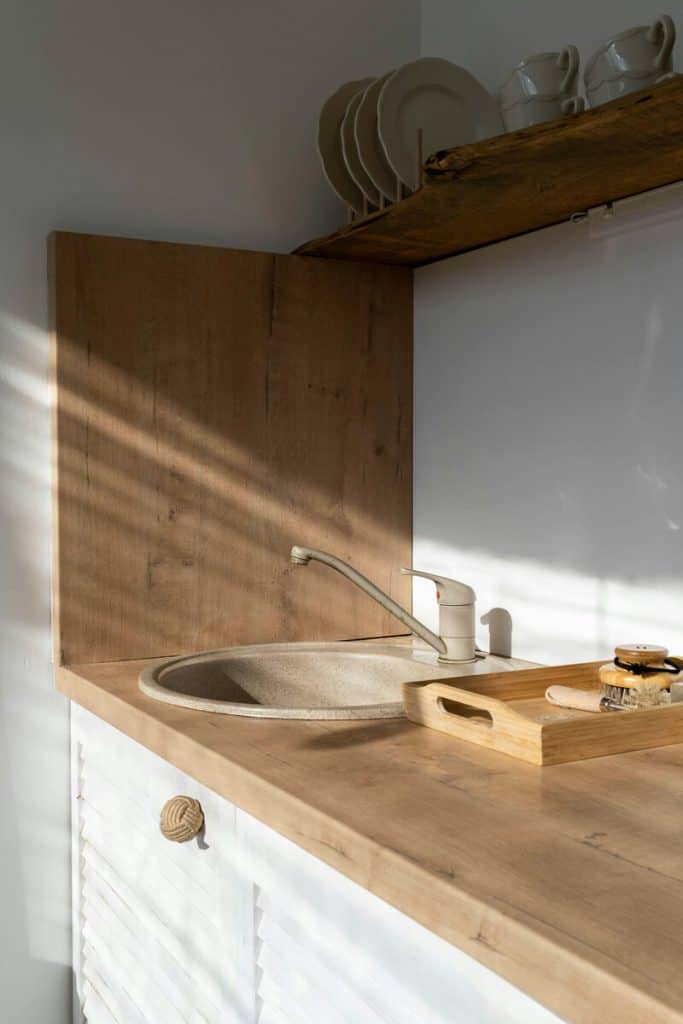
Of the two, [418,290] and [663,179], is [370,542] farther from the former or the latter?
[663,179]

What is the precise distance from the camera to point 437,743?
1204mm

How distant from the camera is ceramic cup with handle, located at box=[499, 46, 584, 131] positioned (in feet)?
4.67

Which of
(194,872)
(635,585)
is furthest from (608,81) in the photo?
(194,872)

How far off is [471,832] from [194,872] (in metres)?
0.50

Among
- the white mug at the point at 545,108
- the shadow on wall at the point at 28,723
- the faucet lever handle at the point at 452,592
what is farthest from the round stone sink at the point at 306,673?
the white mug at the point at 545,108

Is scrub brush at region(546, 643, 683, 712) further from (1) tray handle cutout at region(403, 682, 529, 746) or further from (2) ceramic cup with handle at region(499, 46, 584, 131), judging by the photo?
(2) ceramic cup with handle at region(499, 46, 584, 131)

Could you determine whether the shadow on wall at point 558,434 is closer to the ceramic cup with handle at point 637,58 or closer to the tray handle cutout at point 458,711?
the ceramic cup with handle at point 637,58

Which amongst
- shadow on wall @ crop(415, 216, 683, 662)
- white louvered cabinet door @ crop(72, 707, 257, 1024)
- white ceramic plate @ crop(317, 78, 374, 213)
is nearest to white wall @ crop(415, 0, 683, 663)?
shadow on wall @ crop(415, 216, 683, 662)

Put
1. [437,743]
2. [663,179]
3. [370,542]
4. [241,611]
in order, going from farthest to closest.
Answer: [370,542]
[241,611]
[663,179]
[437,743]

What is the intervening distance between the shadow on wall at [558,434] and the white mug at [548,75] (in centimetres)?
23

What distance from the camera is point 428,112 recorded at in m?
1.75

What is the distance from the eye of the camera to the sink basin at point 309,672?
1689 millimetres

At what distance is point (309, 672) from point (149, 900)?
0.50 metres

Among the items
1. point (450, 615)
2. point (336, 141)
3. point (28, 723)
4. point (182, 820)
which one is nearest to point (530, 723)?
point (182, 820)
